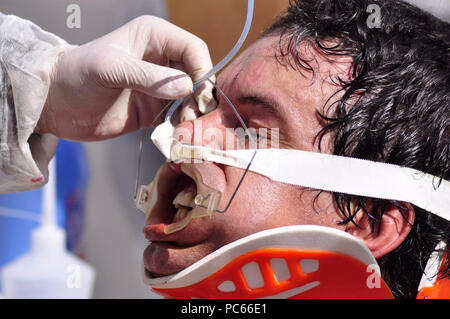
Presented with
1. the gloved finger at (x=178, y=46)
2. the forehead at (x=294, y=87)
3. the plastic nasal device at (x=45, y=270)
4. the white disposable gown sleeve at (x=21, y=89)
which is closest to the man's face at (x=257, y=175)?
the forehead at (x=294, y=87)

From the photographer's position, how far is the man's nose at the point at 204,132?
113 centimetres

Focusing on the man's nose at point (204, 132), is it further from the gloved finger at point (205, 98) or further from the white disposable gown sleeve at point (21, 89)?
the white disposable gown sleeve at point (21, 89)

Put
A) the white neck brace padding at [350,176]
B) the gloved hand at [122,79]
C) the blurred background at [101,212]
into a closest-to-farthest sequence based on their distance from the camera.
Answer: the white neck brace padding at [350,176], the gloved hand at [122,79], the blurred background at [101,212]

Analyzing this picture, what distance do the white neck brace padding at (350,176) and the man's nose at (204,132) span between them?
0.06m

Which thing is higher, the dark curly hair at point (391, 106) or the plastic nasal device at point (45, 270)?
the dark curly hair at point (391, 106)

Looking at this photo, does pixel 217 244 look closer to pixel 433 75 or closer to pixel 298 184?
pixel 298 184

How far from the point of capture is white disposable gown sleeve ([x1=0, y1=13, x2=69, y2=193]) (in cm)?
124

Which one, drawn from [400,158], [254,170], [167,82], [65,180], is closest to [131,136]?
[65,180]

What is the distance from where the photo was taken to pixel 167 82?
1.13 m

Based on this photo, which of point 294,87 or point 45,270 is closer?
point 294,87

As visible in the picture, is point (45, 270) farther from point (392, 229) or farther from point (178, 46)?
point (392, 229)

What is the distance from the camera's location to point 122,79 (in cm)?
120

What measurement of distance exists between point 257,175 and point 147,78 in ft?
1.04

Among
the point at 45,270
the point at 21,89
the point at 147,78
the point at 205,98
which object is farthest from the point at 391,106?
the point at 45,270
